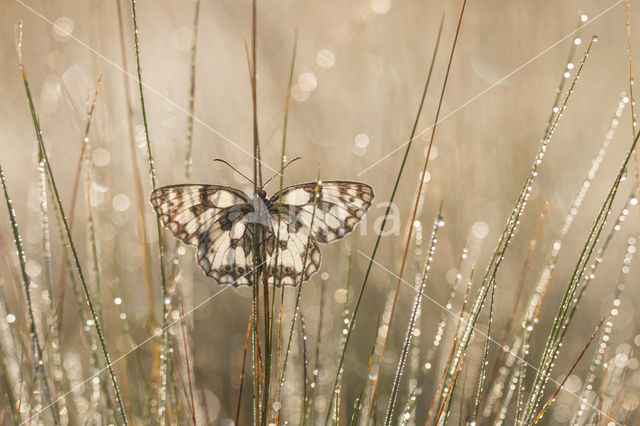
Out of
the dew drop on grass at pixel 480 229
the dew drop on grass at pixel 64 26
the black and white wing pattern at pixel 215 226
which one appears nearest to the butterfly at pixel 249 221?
the black and white wing pattern at pixel 215 226

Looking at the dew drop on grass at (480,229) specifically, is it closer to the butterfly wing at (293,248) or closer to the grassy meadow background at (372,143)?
the grassy meadow background at (372,143)

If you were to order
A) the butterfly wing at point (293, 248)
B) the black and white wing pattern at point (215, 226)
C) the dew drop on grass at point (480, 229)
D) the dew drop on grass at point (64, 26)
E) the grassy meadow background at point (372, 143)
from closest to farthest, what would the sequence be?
the black and white wing pattern at point (215, 226), the butterfly wing at point (293, 248), the grassy meadow background at point (372, 143), the dew drop on grass at point (480, 229), the dew drop on grass at point (64, 26)

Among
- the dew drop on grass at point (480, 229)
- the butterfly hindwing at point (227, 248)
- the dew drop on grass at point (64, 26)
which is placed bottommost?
the dew drop on grass at point (480, 229)

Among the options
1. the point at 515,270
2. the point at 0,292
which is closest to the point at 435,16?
the point at 515,270

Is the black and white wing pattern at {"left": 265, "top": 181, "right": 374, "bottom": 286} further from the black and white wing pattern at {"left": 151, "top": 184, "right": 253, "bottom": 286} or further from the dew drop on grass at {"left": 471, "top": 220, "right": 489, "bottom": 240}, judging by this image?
the dew drop on grass at {"left": 471, "top": 220, "right": 489, "bottom": 240}

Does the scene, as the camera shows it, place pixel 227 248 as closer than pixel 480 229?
Yes

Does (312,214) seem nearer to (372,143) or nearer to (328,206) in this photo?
(328,206)

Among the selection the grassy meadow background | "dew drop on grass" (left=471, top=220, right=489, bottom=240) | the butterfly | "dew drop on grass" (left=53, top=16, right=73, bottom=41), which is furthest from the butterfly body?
"dew drop on grass" (left=53, top=16, right=73, bottom=41)

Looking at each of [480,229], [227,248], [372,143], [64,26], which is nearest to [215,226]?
[227,248]

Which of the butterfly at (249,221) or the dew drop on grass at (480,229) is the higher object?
the butterfly at (249,221)
